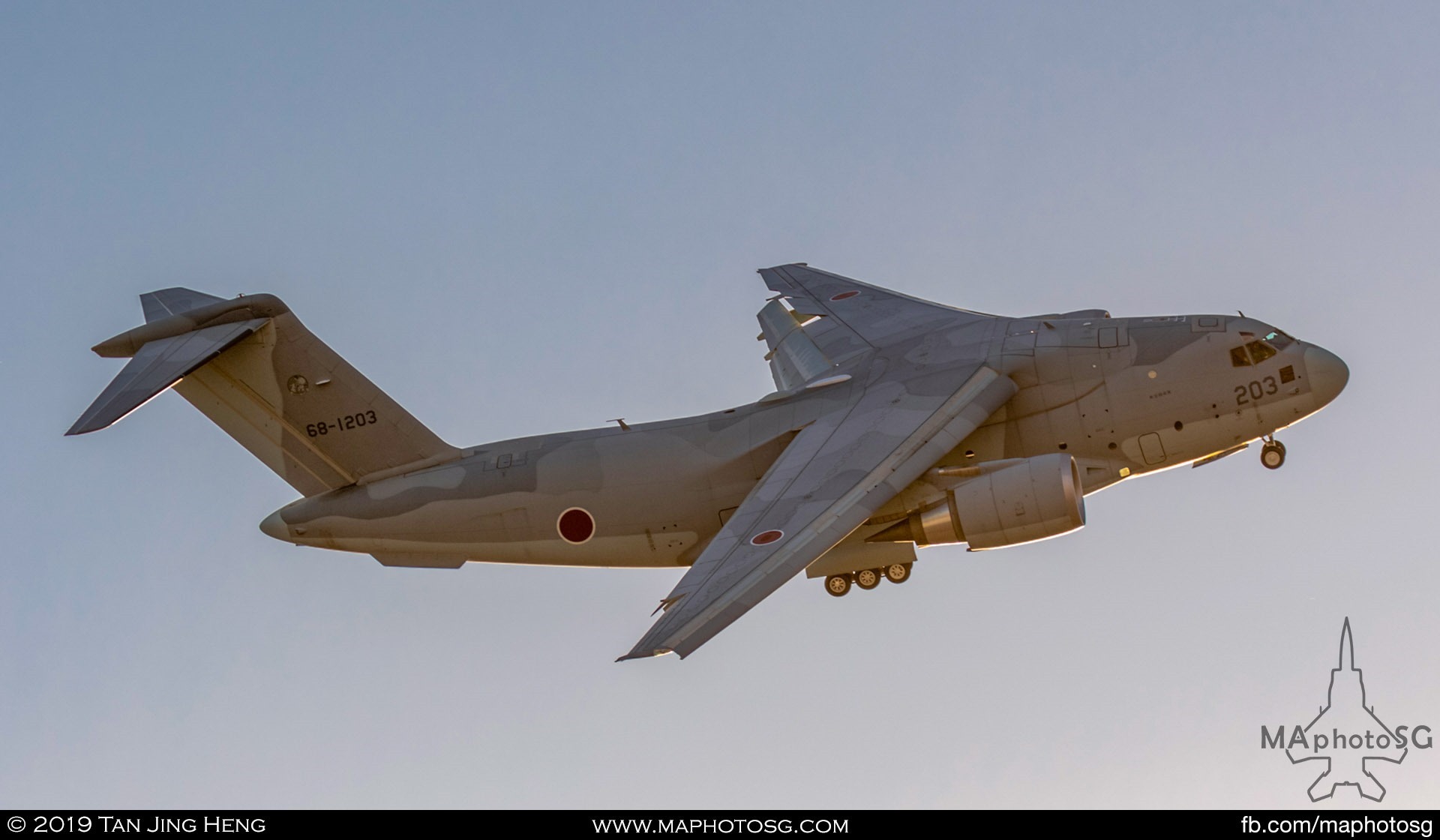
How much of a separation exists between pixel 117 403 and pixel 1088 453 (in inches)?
567

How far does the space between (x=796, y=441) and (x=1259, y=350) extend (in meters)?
7.12

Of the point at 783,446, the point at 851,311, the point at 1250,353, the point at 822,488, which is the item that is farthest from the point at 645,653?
the point at 851,311

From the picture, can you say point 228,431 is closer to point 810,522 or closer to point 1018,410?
point 810,522

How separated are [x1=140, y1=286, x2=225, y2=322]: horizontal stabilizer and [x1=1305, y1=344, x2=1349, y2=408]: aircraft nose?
56.1 ft

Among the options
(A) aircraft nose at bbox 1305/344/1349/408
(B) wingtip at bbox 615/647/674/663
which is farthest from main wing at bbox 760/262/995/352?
(B) wingtip at bbox 615/647/674/663

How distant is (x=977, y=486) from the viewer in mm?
25953

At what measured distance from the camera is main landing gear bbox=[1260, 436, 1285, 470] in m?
28.2

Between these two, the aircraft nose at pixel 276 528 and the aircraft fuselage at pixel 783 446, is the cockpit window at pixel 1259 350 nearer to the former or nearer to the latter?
the aircraft fuselage at pixel 783 446

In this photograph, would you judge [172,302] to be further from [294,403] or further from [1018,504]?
[1018,504]

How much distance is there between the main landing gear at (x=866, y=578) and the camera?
2734 cm

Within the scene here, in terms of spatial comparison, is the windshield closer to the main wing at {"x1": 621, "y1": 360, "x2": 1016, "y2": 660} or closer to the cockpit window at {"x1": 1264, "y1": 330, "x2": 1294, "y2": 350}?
the cockpit window at {"x1": 1264, "y1": 330, "x2": 1294, "y2": 350}

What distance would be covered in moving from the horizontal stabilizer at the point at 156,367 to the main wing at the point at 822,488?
8.72m

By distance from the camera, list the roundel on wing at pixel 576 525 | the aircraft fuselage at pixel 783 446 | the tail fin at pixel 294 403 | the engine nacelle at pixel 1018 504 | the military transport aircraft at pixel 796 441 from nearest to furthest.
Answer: the engine nacelle at pixel 1018 504, the military transport aircraft at pixel 796 441, the aircraft fuselage at pixel 783 446, the roundel on wing at pixel 576 525, the tail fin at pixel 294 403

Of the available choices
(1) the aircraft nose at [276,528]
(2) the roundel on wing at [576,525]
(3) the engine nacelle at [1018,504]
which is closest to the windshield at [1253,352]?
(3) the engine nacelle at [1018,504]
